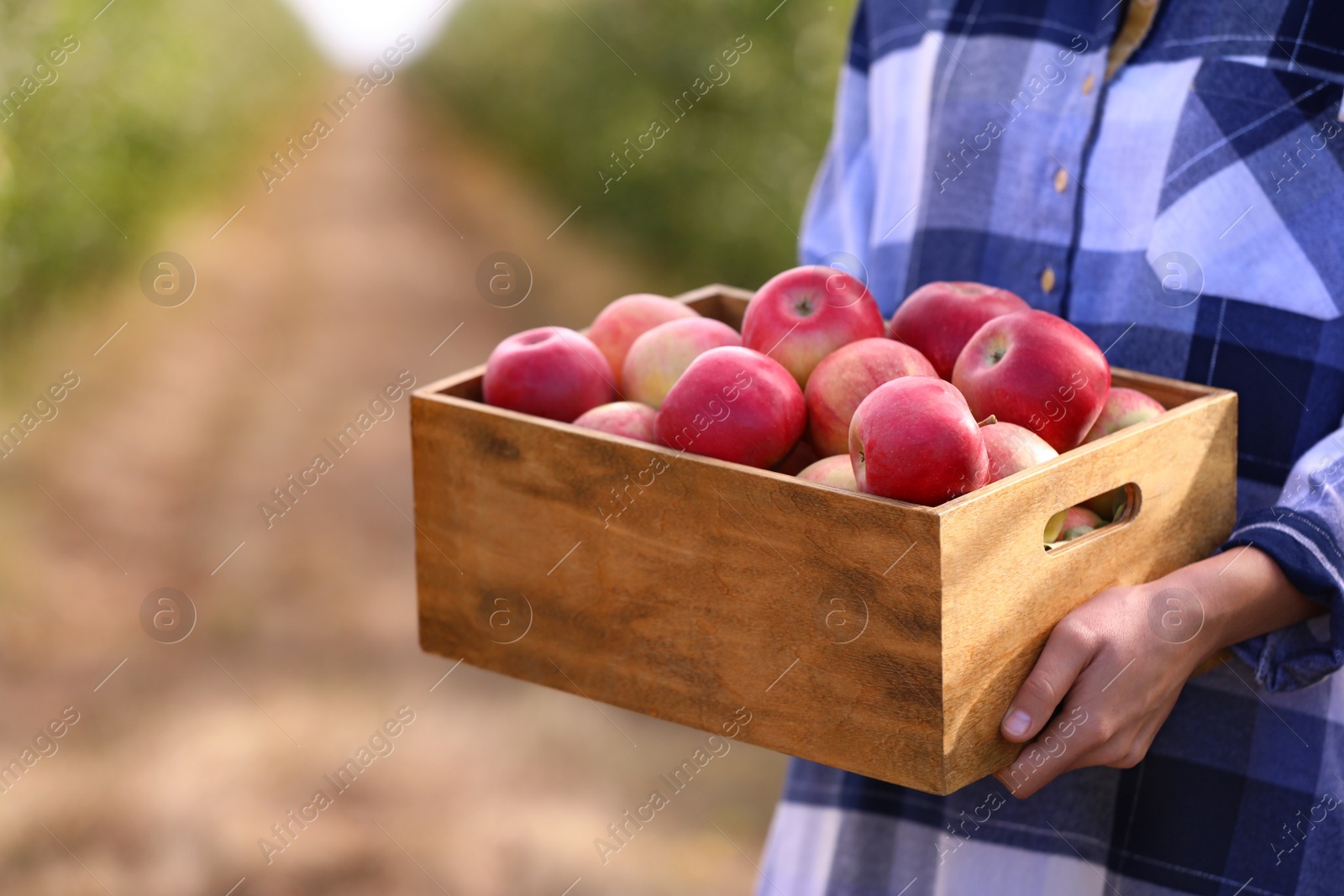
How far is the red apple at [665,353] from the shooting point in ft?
5.09

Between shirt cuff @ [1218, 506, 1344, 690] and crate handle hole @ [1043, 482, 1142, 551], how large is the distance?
16 centimetres

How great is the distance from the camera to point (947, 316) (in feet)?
5.07

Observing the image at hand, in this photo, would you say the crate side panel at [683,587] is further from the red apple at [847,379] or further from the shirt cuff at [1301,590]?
the shirt cuff at [1301,590]

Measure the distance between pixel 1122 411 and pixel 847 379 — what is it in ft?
1.10

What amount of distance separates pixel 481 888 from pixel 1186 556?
9.44 feet

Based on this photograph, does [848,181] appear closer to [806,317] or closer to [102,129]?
[806,317]

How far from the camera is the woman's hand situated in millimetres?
1268

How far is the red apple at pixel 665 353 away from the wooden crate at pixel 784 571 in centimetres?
21

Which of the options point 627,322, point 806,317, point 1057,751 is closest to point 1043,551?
point 1057,751

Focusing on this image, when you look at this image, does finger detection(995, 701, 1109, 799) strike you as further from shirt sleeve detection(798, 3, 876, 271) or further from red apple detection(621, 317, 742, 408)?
shirt sleeve detection(798, 3, 876, 271)

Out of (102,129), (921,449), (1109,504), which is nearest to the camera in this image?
(921,449)

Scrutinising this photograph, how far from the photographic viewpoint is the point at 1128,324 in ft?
5.49

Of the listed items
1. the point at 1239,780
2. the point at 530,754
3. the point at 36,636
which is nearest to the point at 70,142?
the point at 36,636

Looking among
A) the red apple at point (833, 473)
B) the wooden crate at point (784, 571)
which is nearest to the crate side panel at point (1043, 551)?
the wooden crate at point (784, 571)
